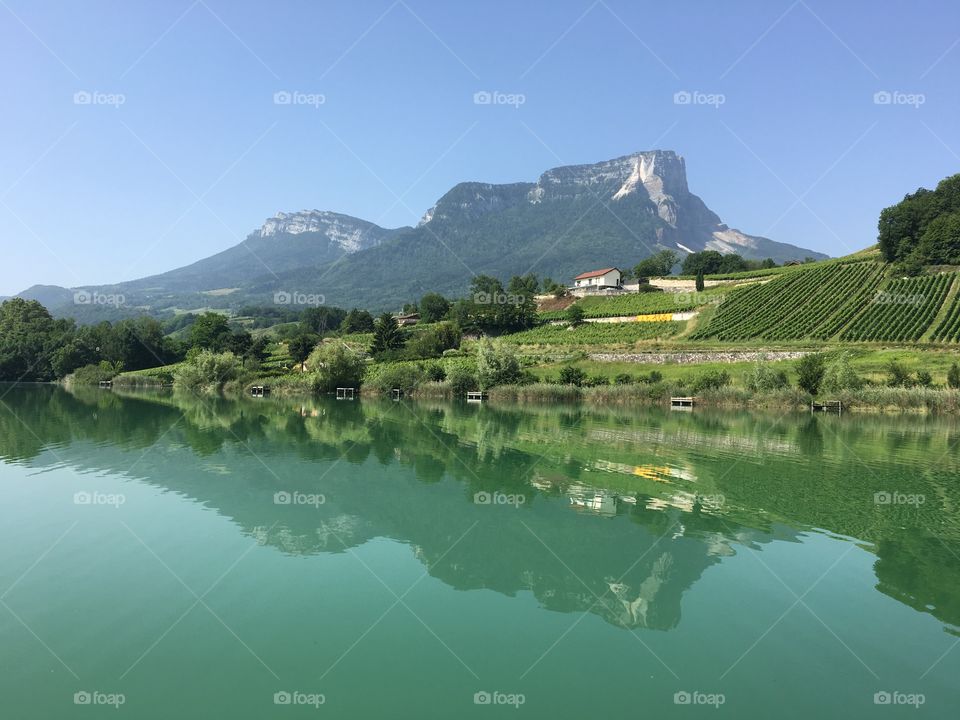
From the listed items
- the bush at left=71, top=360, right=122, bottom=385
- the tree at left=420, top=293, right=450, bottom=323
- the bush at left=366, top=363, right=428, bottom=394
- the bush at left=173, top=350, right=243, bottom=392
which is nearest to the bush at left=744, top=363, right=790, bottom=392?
the bush at left=366, top=363, right=428, bottom=394

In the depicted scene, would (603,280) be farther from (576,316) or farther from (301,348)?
(301,348)

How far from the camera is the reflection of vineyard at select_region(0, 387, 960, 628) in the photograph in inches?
438

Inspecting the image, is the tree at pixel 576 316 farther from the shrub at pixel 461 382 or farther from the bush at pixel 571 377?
the shrub at pixel 461 382

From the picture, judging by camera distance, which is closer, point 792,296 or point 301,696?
point 301,696

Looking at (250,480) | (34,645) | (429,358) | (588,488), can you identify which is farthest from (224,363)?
(34,645)

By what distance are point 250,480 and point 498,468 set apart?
843 cm

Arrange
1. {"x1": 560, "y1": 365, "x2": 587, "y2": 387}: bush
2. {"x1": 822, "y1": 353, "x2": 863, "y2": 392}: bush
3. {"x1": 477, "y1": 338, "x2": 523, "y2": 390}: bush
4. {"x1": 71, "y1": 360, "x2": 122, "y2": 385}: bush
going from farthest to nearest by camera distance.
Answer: {"x1": 71, "y1": 360, "x2": 122, "y2": 385}: bush
{"x1": 477, "y1": 338, "x2": 523, "y2": 390}: bush
{"x1": 560, "y1": 365, "x2": 587, "y2": 387}: bush
{"x1": 822, "y1": 353, "x2": 863, "y2": 392}: bush

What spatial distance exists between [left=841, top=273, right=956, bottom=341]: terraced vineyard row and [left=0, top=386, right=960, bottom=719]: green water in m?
48.7

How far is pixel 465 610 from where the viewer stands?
932 centimetres

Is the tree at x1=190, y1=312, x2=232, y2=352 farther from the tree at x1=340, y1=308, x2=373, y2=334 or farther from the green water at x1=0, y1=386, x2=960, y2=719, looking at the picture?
the green water at x1=0, y1=386, x2=960, y2=719

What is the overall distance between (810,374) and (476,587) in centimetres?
4848

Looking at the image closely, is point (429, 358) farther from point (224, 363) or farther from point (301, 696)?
point (301, 696)

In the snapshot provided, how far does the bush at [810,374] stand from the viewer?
49.1 m

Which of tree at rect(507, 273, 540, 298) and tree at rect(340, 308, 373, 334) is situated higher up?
tree at rect(507, 273, 540, 298)
